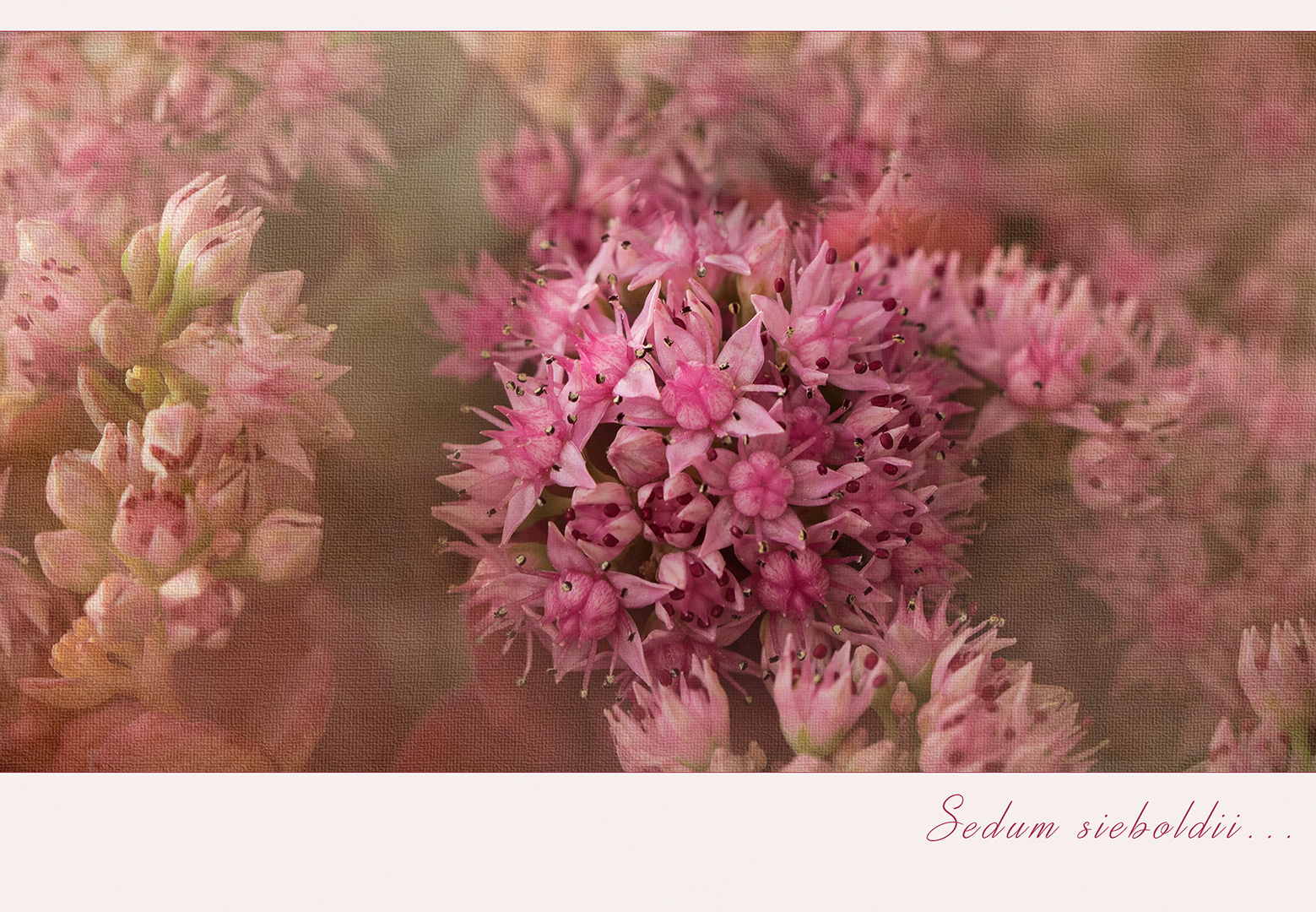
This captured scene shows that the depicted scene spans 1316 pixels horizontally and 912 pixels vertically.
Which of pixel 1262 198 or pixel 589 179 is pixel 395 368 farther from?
pixel 1262 198

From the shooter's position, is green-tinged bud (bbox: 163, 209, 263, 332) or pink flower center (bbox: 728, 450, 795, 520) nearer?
pink flower center (bbox: 728, 450, 795, 520)

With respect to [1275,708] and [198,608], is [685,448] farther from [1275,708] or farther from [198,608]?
[1275,708]

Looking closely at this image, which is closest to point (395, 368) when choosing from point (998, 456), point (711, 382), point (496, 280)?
point (496, 280)

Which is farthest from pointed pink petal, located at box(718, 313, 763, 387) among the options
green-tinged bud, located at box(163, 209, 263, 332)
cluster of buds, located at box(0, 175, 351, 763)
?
green-tinged bud, located at box(163, 209, 263, 332)

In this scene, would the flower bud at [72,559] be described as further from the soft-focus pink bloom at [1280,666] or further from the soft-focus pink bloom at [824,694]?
the soft-focus pink bloom at [1280,666]

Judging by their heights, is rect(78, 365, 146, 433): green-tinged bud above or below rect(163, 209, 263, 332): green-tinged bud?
below

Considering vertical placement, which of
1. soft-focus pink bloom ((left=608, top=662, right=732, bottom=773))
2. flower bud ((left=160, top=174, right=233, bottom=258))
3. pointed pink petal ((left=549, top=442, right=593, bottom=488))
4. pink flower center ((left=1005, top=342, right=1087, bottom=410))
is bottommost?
soft-focus pink bloom ((left=608, top=662, right=732, bottom=773))

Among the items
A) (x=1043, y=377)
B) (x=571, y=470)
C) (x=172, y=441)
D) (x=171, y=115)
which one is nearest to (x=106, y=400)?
(x=172, y=441)

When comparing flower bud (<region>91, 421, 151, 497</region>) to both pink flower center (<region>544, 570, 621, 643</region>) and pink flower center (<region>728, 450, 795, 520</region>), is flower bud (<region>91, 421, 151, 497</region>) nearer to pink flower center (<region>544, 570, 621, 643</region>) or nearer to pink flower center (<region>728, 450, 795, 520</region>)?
pink flower center (<region>544, 570, 621, 643</region>)

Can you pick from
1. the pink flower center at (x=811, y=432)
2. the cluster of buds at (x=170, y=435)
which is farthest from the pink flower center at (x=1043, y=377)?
the cluster of buds at (x=170, y=435)
